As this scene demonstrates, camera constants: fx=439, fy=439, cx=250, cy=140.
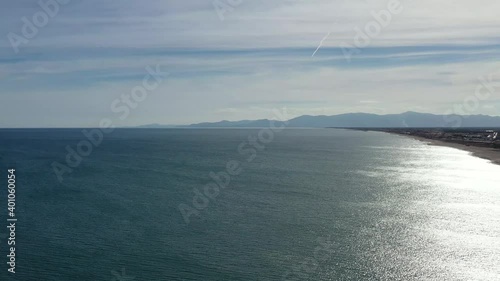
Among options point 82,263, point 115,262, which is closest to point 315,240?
point 115,262

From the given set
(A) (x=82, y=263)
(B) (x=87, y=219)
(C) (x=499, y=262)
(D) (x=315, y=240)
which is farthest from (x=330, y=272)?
(B) (x=87, y=219)

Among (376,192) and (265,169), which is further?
(265,169)

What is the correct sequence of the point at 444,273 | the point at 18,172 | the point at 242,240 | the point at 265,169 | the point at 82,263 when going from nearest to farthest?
the point at 444,273, the point at 82,263, the point at 242,240, the point at 18,172, the point at 265,169

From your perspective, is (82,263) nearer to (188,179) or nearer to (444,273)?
(444,273)

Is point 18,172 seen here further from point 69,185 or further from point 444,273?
point 444,273

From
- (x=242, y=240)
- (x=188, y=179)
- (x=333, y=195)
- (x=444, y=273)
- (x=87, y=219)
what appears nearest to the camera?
(x=444, y=273)

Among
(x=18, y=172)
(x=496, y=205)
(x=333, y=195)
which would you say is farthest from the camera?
(x=18, y=172)

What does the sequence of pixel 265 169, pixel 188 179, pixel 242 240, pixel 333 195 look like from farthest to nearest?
pixel 265 169 → pixel 188 179 → pixel 333 195 → pixel 242 240

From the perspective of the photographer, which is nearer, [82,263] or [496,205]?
[82,263]
